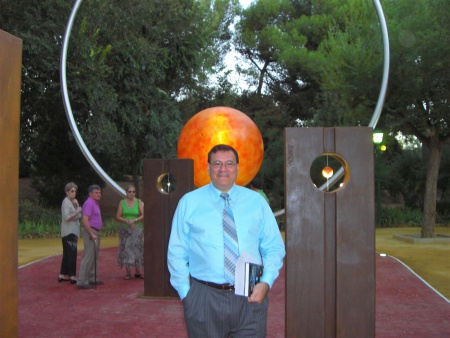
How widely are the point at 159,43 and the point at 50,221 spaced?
6.89m

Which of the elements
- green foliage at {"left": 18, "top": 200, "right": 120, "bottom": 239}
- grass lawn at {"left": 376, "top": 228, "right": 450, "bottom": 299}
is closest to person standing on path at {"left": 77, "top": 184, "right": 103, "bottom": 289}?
grass lawn at {"left": 376, "top": 228, "right": 450, "bottom": 299}

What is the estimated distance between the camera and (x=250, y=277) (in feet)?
10.1

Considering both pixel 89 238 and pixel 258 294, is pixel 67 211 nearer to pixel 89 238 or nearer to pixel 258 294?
pixel 89 238

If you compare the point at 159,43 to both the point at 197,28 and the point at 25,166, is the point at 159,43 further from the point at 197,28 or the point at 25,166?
the point at 25,166

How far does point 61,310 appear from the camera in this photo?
6.80 meters

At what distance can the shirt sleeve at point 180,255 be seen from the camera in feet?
10.4

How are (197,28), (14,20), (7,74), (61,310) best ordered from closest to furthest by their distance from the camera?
(7,74)
(61,310)
(14,20)
(197,28)

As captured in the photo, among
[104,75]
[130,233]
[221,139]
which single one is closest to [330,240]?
[221,139]

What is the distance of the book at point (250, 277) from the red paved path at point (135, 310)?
108 inches

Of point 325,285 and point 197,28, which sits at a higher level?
point 197,28

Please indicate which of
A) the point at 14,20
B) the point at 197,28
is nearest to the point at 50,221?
the point at 14,20

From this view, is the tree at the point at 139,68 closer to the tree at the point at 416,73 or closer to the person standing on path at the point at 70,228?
the tree at the point at 416,73

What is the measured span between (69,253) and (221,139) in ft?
9.26

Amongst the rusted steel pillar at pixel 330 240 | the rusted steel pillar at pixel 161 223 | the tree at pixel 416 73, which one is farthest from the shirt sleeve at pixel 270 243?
the tree at pixel 416 73
